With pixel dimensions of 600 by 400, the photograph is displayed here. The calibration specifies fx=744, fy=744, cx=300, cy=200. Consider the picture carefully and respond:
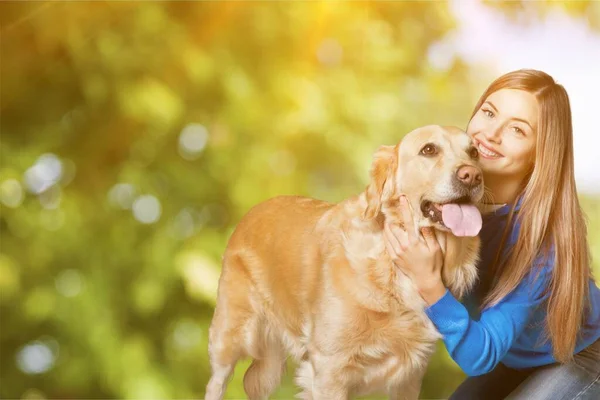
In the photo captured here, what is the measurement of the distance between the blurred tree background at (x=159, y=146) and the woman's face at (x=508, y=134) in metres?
1.27

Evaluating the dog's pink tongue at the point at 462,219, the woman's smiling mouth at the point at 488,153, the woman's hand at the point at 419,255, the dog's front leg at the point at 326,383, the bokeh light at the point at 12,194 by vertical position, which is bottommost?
the dog's front leg at the point at 326,383

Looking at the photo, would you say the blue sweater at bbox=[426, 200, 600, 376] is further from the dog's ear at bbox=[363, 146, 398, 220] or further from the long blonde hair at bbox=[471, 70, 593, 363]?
the dog's ear at bbox=[363, 146, 398, 220]

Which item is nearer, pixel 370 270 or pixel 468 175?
pixel 468 175

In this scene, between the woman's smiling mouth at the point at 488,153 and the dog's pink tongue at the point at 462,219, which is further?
the woman's smiling mouth at the point at 488,153

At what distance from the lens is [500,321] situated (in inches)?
68.3

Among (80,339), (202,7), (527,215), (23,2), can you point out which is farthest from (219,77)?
(527,215)

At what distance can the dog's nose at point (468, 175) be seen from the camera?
61.4 inches

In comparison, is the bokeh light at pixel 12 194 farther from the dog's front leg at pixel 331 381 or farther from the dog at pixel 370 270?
the dog's front leg at pixel 331 381

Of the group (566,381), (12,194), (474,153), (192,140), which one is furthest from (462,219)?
(12,194)

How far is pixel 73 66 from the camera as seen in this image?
313cm

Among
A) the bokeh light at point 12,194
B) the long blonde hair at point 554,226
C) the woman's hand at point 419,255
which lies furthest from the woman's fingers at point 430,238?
the bokeh light at point 12,194

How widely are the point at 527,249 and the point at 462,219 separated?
0.32 m

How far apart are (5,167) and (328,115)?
138 cm

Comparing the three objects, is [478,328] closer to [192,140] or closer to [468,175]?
[468,175]
